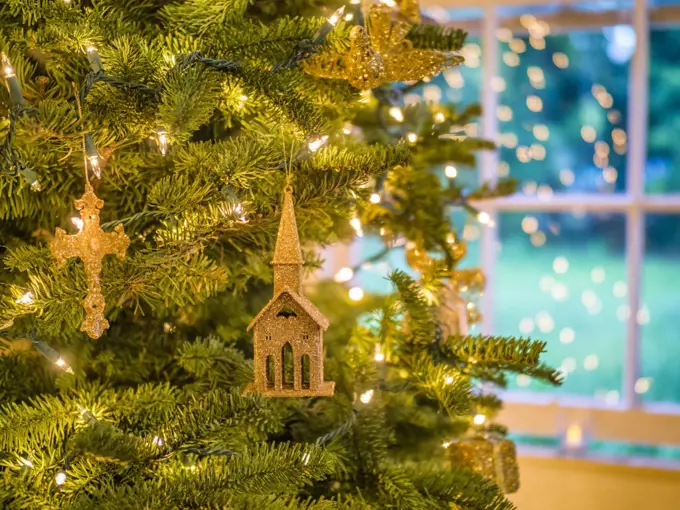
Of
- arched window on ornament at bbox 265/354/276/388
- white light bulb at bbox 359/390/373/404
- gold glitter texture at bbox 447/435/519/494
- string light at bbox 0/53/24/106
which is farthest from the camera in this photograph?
gold glitter texture at bbox 447/435/519/494

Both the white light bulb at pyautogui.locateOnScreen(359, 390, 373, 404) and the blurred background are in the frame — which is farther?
the blurred background

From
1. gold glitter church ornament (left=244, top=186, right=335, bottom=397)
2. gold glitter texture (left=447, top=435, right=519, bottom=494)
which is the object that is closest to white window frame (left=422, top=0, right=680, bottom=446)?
gold glitter texture (left=447, top=435, right=519, bottom=494)

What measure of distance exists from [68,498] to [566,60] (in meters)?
1.42

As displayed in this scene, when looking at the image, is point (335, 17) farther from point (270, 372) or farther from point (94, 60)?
point (270, 372)

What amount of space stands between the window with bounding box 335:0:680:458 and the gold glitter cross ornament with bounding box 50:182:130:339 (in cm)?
95

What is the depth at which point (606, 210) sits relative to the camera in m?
1.67

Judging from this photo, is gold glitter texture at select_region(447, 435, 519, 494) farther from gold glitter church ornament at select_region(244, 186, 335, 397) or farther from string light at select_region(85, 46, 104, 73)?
string light at select_region(85, 46, 104, 73)

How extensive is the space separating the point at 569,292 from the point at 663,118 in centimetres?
44

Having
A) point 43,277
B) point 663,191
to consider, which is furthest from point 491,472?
point 663,191

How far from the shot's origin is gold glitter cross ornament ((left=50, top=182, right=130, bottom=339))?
0.74 meters

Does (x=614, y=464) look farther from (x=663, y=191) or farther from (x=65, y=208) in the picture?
(x=65, y=208)

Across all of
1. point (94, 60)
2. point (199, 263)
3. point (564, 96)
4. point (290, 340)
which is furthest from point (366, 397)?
point (564, 96)

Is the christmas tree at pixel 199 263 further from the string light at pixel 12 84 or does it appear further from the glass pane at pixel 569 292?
the glass pane at pixel 569 292

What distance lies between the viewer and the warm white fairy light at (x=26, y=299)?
736 mm
